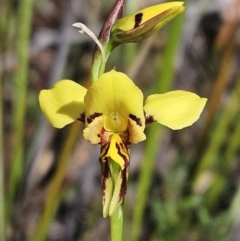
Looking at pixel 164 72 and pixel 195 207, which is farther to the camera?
pixel 195 207

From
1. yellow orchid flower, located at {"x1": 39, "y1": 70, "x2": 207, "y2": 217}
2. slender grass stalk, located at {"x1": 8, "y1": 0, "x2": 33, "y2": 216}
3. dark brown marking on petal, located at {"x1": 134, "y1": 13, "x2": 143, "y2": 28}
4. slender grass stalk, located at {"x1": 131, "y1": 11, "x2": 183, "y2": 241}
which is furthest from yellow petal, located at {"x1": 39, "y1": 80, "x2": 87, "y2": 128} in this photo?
slender grass stalk, located at {"x1": 8, "y1": 0, "x2": 33, "y2": 216}

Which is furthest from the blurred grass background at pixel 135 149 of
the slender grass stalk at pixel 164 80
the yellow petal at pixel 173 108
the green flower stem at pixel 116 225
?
the green flower stem at pixel 116 225

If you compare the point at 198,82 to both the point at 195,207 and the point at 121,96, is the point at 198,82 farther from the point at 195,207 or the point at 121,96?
the point at 121,96

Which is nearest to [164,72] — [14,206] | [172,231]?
[172,231]

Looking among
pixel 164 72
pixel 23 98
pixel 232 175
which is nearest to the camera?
pixel 164 72

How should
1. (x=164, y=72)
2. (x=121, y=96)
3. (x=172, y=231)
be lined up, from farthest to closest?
(x=172, y=231) → (x=164, y=72) → (x=121, y=96)

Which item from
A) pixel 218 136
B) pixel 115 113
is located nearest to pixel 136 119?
pixel 115 113
